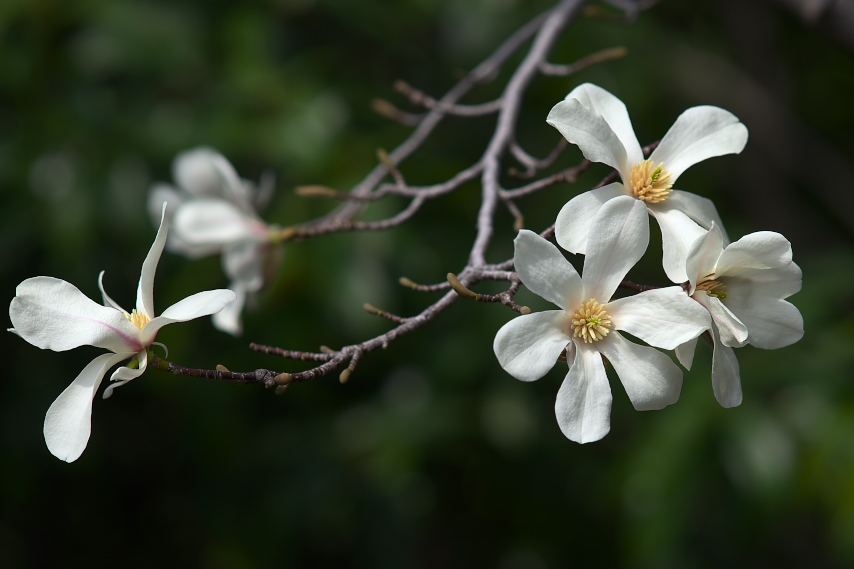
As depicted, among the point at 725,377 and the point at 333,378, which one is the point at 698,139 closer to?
the point at 725,377

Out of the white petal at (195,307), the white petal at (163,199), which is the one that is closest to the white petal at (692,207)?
the white petal at (195,307)

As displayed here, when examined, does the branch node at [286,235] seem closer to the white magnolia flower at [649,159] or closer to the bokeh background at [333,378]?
the bokeh background at [333,378]

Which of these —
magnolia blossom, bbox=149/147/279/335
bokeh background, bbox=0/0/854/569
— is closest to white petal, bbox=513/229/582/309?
magnolia blossom, bbox=149/147/279/335

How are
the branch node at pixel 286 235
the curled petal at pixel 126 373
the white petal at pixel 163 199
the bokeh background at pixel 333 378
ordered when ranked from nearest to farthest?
the curled petal at pixel 126 373, the branch node at pixel 286 235, the white petal at pixel 163 199, the bokeh background at pixel 333 378

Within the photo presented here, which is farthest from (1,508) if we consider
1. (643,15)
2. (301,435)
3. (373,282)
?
(643,15)

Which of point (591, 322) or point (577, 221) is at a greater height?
point (577, 221)

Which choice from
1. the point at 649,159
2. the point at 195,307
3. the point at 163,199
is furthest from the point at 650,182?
the point at 163,199

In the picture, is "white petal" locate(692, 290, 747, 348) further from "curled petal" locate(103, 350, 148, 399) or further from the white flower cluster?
"curled petal" locate(103, 350, 148, 399)
